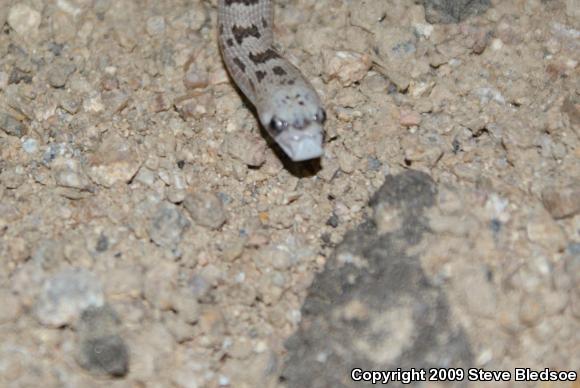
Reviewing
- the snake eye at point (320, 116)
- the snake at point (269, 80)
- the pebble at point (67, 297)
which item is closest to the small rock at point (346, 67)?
the snake at point (269, 80)

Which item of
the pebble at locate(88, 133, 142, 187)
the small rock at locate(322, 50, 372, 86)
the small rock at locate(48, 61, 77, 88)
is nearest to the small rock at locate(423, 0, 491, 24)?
the small rock at locate(322, 50, 372, 86)

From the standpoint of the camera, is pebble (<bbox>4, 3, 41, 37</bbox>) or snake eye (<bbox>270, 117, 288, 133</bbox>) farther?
pebble (<bbox>4, 3, 41, 37</bbox>)

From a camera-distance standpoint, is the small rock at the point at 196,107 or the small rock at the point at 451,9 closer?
the small rock at the point at 196,107

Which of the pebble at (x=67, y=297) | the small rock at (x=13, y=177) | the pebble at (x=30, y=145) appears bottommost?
the pebble at (x=67, y=297)

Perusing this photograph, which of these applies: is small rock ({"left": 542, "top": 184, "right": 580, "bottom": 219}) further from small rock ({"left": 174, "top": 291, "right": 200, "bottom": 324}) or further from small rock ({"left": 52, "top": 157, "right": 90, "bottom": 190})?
small rock ({"left": 52, "top": 157, "right": 90, "bottom": 190})

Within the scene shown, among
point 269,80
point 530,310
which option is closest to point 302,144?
point 269,80

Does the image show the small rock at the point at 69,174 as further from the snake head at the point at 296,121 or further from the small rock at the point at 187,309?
the snake head at the point at 296,121

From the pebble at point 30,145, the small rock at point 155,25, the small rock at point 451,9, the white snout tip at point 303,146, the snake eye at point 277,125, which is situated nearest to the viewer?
the white snout tip at point 303,146
